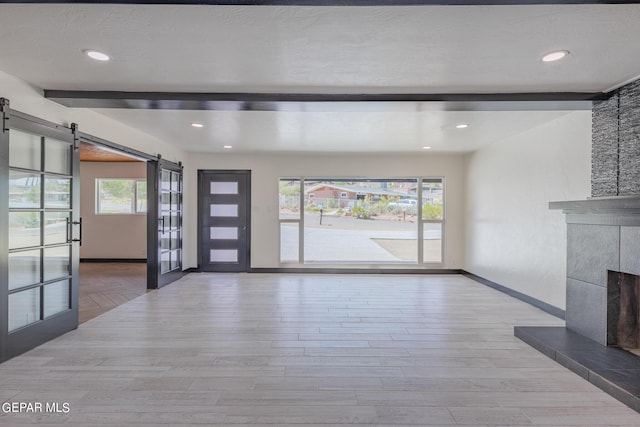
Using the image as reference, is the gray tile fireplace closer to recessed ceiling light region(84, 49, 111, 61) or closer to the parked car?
the parked car

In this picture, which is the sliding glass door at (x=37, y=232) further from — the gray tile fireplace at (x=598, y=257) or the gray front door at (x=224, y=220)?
the gray tile fireplace at (x=598, y=257)

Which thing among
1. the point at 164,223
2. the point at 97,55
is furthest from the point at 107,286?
the point at 97,55

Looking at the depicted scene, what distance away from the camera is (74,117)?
12.5 ft

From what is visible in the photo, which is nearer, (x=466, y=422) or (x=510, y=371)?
(x=466, y=422)

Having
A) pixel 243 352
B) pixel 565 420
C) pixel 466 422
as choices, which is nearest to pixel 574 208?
pixel 565 420

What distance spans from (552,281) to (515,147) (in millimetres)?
2038

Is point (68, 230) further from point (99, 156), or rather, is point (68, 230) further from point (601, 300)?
point (601, 300)

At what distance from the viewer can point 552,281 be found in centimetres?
436

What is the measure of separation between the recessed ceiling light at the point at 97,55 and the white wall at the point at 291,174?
452cm

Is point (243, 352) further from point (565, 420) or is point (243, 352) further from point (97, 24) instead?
point (97, 24)

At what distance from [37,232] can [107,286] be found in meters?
2.88

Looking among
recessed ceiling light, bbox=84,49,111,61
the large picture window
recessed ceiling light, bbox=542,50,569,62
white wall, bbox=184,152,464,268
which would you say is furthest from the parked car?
recessed ceiling light, bbox=84,49,111,61

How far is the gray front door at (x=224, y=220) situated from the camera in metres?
7.21

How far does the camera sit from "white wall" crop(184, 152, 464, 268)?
712 cm
